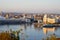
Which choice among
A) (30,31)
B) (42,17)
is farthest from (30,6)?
(30,31)

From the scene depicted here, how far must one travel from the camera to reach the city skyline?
8.27 feet

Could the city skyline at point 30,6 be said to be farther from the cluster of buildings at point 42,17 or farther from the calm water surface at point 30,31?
the calm water surface at point 30,31

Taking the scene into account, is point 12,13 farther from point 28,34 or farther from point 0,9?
point 28,34

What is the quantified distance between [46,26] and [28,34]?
35 centimetres

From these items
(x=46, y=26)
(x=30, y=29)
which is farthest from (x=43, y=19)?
(x=30, y=29)

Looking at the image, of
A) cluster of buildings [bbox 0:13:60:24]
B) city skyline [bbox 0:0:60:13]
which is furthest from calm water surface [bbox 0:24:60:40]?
city skyline [bbox 0:0:60:13]

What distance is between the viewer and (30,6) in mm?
2578

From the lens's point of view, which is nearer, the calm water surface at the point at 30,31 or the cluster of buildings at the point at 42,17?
the calm water surface at the point at 30,31

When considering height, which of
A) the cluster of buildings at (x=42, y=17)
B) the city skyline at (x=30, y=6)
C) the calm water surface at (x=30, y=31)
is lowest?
the calm water surface at (x=30, y=31)

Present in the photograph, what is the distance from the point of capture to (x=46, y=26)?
2.58 m

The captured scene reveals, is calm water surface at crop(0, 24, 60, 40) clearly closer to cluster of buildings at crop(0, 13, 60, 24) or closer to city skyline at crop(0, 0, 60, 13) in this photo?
cluster of buildings at crop(0, 13, 60, 24)

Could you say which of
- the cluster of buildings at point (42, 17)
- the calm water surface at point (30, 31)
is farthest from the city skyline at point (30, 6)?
the calm water surface at point (30, 31)

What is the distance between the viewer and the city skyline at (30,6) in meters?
2.52

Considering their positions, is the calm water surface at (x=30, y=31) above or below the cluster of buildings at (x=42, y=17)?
below
